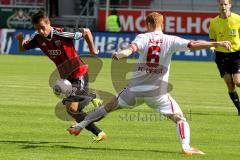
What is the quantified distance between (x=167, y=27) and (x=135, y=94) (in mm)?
33974

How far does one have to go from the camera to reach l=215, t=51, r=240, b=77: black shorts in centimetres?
1738

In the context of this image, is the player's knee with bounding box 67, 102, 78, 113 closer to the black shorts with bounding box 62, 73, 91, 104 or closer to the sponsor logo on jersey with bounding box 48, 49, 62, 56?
the black shorts with bounding box 62, 73, 91, 104

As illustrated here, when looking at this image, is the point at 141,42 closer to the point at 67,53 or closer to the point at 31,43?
the point at 67,53

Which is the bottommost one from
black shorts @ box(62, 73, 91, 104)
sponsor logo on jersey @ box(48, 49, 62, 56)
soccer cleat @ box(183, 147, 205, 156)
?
soccer cleat @ box(183, 147, 205, 156)

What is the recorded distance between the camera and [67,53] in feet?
42.2

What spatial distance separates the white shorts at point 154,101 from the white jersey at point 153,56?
0.46 feet

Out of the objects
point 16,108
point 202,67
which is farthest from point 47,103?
point 202,67

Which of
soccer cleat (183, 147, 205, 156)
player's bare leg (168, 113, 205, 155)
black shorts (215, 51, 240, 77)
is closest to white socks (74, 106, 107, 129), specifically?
player's bare leg (168, 113, 205, 155)

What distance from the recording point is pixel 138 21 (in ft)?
150

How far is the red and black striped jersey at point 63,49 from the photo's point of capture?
12798mm

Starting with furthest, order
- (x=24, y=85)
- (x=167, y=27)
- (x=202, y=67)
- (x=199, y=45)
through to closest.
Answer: (x=167, y=27) < (x=202, y=67) < (x=24, y=85) < (x=199, y=45)

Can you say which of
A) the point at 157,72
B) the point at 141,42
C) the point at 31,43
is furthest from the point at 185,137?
the point at 31,43

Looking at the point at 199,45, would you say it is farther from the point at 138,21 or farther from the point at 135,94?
the point at 138,21

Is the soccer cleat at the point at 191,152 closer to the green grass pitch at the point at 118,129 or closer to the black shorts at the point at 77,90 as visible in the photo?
the green grass pitch at the point at 118,129
